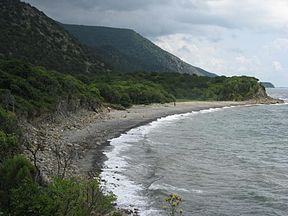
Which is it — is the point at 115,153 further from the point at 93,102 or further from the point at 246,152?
the point at 93,102

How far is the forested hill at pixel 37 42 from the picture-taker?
312 ft

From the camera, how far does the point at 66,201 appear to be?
10.5 meters

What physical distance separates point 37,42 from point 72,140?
80.3 meters

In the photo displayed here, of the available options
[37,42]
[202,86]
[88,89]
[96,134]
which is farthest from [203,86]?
[96,134]

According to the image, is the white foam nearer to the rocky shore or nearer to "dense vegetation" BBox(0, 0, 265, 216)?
the rocky shore

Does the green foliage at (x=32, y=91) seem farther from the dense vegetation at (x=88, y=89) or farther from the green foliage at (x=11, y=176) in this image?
the green foliage at (x=11, y=176)

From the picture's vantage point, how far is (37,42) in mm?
105562

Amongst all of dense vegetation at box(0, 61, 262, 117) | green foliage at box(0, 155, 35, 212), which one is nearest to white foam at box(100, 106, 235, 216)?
green foliage at box(0, 155, 35, 212)

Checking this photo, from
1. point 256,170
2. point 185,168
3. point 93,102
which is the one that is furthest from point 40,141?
point 93,102

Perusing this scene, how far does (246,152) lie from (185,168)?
9620mm

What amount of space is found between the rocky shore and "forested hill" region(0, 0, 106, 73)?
47.5 m

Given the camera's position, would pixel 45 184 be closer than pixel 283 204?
Yes

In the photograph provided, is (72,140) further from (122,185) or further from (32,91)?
(122,185)

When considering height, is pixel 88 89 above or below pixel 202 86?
below
